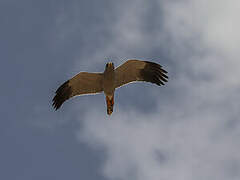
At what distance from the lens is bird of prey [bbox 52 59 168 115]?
16.6 metres

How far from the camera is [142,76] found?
17156mm

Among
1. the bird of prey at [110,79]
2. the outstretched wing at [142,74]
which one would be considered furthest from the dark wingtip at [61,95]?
the outstretched wing at [142,74]

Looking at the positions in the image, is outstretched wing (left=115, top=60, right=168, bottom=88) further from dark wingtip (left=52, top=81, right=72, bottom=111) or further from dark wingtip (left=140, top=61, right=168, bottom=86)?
dark wingtip (left=52, top=81, right=72, bottom=111)

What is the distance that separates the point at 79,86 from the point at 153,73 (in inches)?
133

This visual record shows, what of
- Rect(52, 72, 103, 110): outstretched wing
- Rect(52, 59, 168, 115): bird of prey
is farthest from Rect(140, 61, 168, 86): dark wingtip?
Rect(52, 72, 103, 110): outstretched wing

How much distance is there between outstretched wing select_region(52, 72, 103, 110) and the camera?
55.2 feet

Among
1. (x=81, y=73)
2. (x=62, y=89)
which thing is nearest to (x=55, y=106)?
(x=62, y=89)

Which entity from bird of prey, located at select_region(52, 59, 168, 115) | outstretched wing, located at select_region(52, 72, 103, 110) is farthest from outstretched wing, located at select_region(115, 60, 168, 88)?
outstretched wing, located at select_region(52, 72, 103, 110)

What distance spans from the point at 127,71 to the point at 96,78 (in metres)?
1.40

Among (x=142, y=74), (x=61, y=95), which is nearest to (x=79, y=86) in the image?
(x=61, y=95)

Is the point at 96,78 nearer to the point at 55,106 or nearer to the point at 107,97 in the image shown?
the point at 107,97

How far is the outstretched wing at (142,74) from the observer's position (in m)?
16.8

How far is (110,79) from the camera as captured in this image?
16.3 metres

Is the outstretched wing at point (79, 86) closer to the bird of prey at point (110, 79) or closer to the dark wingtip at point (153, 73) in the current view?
the bird of prey at point (110, 79)
